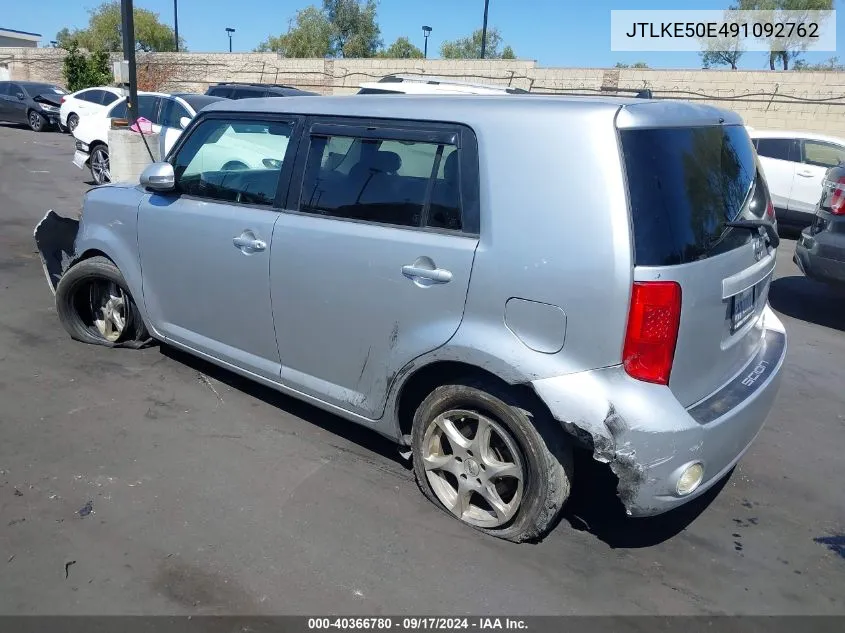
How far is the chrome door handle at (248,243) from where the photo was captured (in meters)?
3.64

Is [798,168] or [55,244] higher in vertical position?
[798,168]

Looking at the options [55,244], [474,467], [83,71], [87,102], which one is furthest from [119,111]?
[83,71]

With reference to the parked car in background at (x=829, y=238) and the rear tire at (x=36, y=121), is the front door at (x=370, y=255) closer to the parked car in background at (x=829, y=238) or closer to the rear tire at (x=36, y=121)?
the parked car in background at (x=829, y=238)

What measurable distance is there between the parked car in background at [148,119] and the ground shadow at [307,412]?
8346 mm

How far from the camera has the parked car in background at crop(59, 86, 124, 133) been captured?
16594 millimetres

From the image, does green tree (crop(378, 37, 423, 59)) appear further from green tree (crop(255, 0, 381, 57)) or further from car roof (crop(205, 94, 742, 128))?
car roof (crop(205, 94, 742, 128))

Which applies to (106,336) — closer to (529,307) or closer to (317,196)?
(317,196)

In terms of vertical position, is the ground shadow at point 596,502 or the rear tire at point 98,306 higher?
the rear tire at point 98,306

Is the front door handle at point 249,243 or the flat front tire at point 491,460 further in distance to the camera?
the front door handle at point 249,243

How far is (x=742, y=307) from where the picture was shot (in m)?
3.11

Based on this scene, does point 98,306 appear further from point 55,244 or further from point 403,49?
point 403,49

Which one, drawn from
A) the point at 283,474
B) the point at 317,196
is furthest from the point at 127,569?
the point at 317,196

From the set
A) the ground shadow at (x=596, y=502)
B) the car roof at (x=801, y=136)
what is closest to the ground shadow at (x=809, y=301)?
Answer: the car roof at (x=801, y=136)

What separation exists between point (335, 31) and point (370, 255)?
6312 cm
